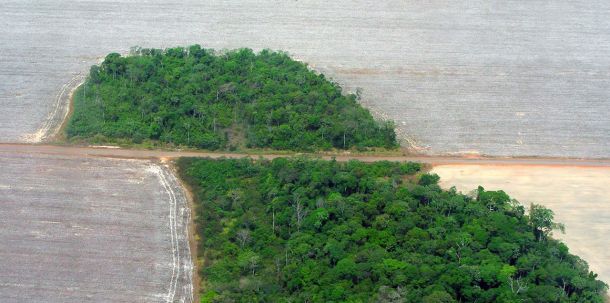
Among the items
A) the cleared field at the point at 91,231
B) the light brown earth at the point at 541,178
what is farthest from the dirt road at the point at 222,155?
the cleared field at the point at 91,231

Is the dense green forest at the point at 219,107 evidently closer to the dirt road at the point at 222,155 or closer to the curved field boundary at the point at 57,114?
the curved field boundary at the point at 57,114

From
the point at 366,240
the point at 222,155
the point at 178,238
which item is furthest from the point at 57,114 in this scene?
the point at 366,240

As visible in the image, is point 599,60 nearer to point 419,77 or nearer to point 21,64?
point 419,77

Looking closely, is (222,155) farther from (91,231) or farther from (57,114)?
(57,114)

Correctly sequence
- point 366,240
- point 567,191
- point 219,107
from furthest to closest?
point 219,107 < point 567,191 < point 366,240

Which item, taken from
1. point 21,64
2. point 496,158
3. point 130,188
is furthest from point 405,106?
point 21,64

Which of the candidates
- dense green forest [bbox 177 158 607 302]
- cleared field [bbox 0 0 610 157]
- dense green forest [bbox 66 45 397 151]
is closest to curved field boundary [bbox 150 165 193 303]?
dense green forest [bbox 177 158 607 302]
